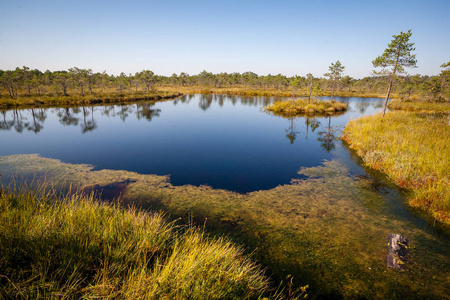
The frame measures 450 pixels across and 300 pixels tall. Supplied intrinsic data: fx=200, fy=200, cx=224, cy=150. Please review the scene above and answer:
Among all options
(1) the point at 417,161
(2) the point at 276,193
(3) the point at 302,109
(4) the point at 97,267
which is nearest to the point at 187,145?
(2) the point at 276,193

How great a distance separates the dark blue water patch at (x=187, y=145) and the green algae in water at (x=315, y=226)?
1326mm

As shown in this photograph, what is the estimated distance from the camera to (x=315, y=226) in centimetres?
720

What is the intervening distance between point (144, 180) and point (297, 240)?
780 cm

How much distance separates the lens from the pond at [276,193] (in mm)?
5387

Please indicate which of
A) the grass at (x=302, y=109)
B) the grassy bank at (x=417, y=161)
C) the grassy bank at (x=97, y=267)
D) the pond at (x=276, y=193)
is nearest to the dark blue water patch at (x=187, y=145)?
the pond at (x=276, y=193)

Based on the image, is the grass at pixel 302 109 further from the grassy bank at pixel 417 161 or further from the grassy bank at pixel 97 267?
the grassy bank at pixel 97 267

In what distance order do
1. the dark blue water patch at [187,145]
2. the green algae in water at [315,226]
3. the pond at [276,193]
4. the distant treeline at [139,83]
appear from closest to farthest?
the green algae in water at [315,226] → the pond at [276,193] → the dark blue water patch at [187,145] → the distant treeline at [139,83]

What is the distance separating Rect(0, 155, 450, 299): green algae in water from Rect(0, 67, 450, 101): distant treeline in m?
16.5

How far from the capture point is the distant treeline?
40356mm

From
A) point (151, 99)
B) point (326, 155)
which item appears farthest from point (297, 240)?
point (151, 99)

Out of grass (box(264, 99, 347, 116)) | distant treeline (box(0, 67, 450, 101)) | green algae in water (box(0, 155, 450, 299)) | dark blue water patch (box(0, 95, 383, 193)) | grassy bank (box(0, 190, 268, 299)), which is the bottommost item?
green algae in water (box(0, 155, 450, 299))

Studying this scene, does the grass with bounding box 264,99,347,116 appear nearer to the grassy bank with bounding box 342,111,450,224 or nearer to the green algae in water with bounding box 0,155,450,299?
the grassy bank with bounding box 342,111,450,224

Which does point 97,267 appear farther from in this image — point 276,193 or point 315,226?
point 276,193

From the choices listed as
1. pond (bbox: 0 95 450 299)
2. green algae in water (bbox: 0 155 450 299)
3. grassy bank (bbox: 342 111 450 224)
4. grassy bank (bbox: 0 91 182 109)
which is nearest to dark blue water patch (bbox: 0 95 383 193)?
pond (bbox: 0 95 450 299)
